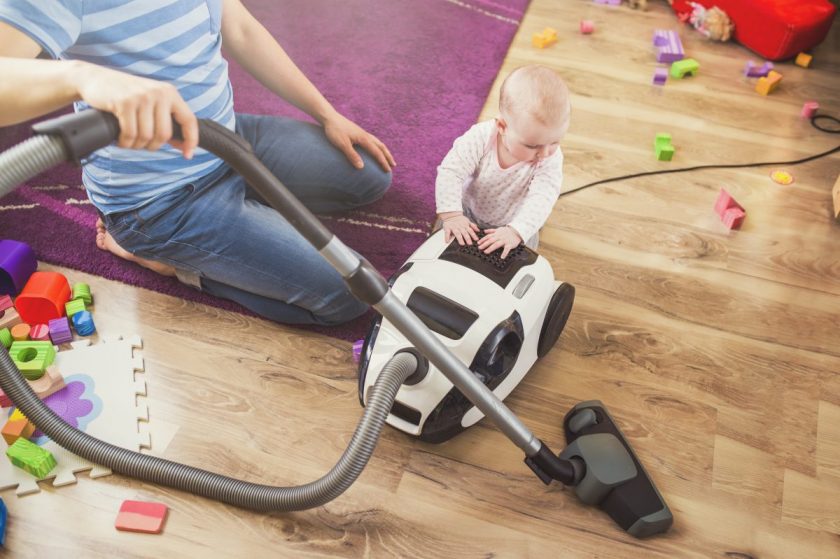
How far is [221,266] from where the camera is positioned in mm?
1281

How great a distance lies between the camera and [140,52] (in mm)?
1062

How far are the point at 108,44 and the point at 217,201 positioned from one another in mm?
311

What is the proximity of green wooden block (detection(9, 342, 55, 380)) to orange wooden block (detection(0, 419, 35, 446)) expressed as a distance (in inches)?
3.5

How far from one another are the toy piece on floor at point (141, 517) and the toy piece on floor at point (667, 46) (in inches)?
66.5

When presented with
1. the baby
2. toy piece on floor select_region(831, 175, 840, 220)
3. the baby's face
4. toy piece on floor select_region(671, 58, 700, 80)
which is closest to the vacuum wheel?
the baby

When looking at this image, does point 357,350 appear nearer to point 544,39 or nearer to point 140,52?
point 140,52

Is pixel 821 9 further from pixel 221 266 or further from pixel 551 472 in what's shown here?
pixel 221 266

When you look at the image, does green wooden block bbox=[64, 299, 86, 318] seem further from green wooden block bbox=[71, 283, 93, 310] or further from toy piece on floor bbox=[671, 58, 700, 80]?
toy piece on floor bbox=[671, 58, 700, 80]

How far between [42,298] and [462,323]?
2.46 feet

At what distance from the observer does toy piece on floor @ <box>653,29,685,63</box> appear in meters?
2.03

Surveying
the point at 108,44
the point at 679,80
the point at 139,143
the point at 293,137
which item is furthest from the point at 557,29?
the point at 139,143

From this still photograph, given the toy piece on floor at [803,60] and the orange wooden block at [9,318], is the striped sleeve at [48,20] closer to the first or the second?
the orange wooden block at [9,318]

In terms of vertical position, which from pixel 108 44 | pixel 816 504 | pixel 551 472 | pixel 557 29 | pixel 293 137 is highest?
pixel 108 44

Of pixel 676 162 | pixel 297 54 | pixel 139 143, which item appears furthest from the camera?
pixel 297 54
